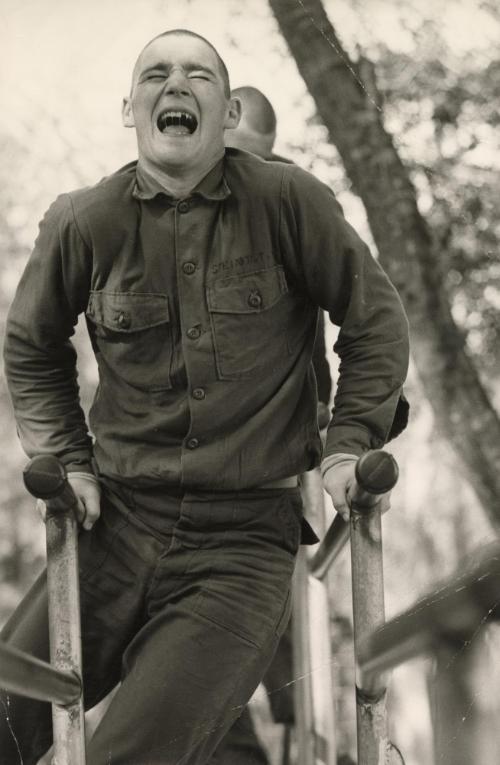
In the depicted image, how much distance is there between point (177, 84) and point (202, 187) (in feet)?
0.36

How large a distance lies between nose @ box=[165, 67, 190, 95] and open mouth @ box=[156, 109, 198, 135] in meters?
0.02

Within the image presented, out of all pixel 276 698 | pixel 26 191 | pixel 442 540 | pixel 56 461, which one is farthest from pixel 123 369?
pixel 276 698

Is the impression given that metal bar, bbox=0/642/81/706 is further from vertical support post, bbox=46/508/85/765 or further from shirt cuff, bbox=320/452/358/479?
shirt cuff, bbox=320/452/358/479

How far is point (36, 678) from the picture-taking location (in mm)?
1108

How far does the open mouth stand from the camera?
4.00ft

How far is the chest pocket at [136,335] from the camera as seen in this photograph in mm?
1221

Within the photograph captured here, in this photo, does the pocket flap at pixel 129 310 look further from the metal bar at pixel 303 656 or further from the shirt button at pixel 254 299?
the metal bar at pixel 303 656

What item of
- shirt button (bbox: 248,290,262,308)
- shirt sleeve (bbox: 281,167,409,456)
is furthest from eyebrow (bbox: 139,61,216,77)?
shirt button (bbox: 248,290,262,308)

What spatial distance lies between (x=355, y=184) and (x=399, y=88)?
139 mm

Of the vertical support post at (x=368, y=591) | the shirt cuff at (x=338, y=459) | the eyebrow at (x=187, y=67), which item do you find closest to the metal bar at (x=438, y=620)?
the vertical support post at (x=368, y=591)

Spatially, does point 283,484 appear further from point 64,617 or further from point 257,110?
point 257,110

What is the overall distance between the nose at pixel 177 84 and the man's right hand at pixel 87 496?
1.36ft

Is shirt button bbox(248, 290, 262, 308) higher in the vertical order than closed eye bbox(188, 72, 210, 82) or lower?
lower

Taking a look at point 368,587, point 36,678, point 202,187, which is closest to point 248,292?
point 202,187
